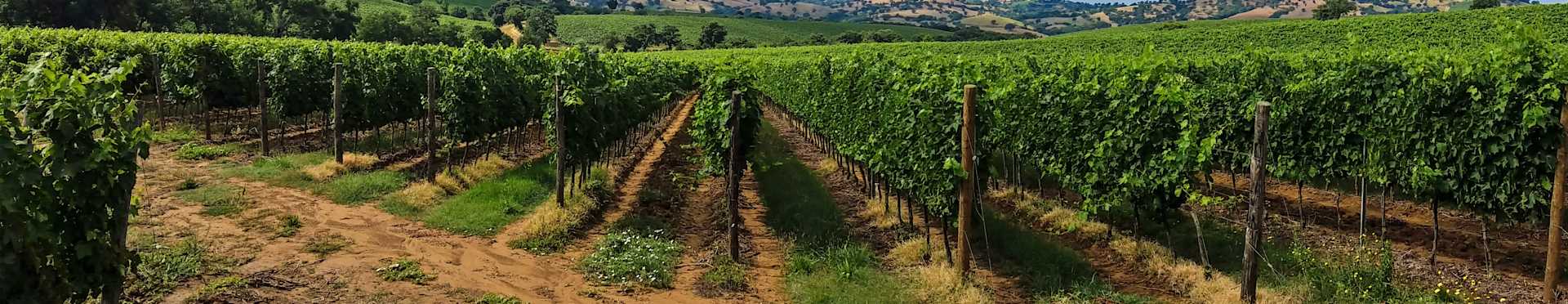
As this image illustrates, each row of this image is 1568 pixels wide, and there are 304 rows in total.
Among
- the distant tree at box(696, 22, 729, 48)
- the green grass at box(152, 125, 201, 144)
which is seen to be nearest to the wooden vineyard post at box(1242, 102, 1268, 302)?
the green grass at box(152, 125, 201, 144)

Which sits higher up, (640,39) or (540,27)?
(540,27)

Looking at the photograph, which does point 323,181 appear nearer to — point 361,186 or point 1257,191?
point 361,186

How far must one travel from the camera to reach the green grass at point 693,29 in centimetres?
9331

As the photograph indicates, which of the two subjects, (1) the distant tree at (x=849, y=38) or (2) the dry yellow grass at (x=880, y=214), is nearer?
(2) the dry yellow grass at (x=880, y=214)

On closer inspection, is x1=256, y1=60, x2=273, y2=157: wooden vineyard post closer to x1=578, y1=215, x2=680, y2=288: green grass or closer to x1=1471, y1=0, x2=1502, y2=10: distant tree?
x1=578, y1=215, x2=680, y2=288: green grass

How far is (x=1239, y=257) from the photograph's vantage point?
332 inches

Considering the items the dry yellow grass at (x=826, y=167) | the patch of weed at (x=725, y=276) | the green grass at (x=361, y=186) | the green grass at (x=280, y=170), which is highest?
the green grass at (x=280, y=170)

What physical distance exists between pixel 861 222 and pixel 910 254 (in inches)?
82.9

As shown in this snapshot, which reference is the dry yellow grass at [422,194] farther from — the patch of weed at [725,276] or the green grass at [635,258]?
the patch of weed at [725,276]

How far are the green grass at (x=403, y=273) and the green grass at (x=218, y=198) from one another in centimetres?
363

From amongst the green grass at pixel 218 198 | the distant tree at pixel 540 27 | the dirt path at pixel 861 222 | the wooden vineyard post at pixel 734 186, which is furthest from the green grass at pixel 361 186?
the distant tree at pixel 540 27

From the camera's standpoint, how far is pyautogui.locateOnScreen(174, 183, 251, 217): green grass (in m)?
10.0

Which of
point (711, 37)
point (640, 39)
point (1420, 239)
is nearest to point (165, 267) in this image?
point (1420, 239)

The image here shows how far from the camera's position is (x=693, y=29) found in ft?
330
